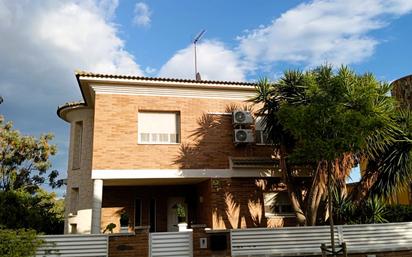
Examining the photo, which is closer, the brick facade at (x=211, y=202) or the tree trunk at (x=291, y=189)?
the tree trunk at (x=291, y=189)

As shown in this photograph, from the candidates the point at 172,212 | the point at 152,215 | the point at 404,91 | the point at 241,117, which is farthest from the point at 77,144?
the point at 404,91

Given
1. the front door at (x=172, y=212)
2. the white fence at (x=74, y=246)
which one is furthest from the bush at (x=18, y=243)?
the front door at (x=172, y=212)

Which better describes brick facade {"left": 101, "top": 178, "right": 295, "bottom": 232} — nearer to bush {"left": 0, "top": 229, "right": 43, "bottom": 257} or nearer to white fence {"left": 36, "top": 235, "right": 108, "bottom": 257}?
white fence {"left": 36, "top": 235, "right": 108, "bottom": 257}

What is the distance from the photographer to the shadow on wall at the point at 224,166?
14148mm

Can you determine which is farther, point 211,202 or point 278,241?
point 211,202

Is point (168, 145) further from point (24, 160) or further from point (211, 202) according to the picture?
point (24, 160)

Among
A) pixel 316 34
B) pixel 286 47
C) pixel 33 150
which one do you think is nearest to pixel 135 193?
pixel 286 47

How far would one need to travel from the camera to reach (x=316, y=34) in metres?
11.9

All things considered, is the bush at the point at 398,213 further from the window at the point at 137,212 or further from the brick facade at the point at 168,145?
the window at the point at 137,212

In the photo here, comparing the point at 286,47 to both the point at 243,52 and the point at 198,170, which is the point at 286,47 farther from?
the point at 198,170

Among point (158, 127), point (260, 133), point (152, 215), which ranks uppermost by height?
point (158, 127)

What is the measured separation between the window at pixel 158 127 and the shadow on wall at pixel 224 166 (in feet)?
2.25

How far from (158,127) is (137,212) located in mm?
4424

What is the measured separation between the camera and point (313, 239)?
449 inches
